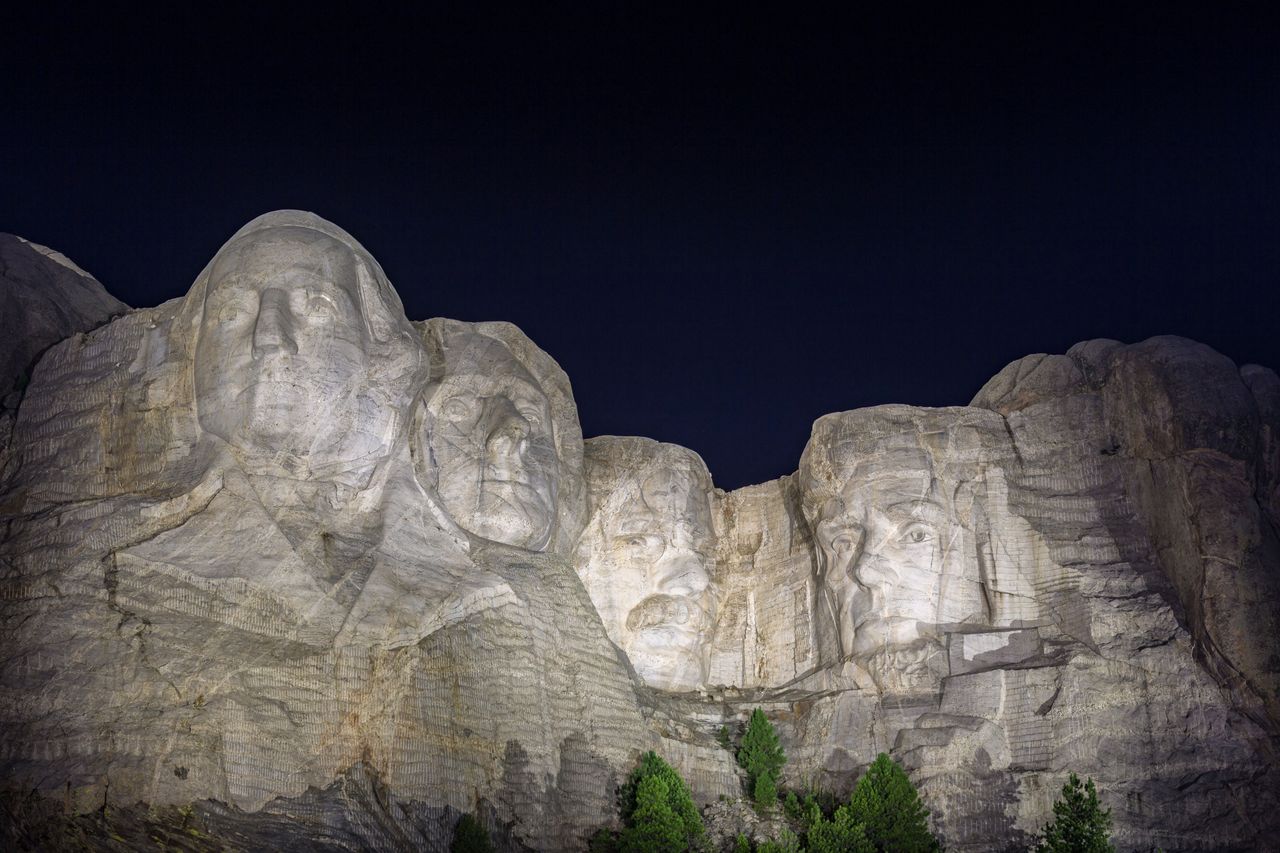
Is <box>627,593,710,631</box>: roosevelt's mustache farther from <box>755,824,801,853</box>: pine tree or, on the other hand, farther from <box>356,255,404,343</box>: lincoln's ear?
<box>356,255,404,343</box>: lincoln's ear

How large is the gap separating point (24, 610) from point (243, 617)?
264 cm

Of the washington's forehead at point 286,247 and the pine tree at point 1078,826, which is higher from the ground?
the washington's forehead at point 286,247

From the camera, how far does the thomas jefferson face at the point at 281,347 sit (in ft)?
74.6

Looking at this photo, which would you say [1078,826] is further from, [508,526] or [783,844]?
[508,526]

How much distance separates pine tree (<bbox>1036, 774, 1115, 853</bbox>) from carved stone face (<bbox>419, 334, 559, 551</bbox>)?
8797 mm

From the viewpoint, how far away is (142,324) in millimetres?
24688

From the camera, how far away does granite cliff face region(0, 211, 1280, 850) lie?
20.4 meters

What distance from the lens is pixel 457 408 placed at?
26.8 metres

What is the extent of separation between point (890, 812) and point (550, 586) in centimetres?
592

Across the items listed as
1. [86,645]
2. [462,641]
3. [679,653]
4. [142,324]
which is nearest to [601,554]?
[679,653]

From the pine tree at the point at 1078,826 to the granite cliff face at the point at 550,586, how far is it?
54.2 inches

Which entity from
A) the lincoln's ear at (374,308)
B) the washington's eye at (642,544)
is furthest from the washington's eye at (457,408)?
the washington's eye at (642,544)

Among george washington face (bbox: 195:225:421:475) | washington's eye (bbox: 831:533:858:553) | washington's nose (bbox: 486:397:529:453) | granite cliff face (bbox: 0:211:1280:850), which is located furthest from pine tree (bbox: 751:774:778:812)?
george washington face (bbox: 195:225:421:475)

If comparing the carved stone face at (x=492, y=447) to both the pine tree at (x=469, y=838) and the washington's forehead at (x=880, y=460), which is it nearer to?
the washington's forehead at (x=880, y=460)
